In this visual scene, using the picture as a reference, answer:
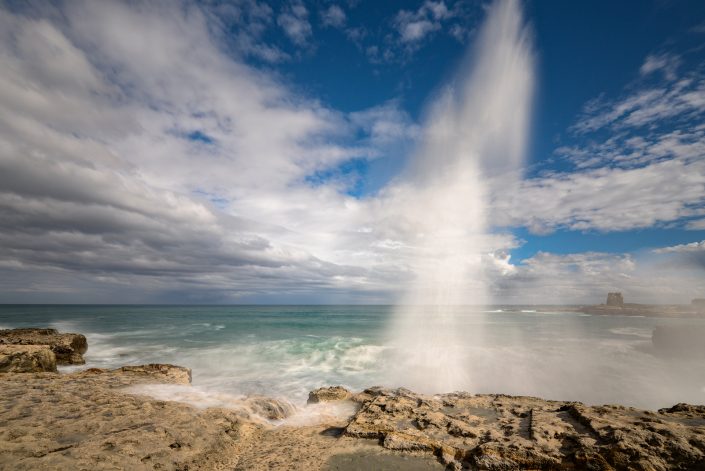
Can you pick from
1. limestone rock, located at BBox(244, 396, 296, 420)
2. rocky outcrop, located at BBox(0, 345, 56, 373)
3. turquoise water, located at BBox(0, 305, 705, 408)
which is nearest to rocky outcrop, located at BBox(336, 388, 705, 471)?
limestone rock, located at BBox(244, 396, 296, 420)

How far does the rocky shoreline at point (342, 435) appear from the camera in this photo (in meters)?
5.62

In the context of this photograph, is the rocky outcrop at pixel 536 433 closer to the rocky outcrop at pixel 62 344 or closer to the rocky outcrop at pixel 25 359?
the rocky outcrop at pixel 25 359

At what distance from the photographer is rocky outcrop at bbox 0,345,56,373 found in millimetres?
12258

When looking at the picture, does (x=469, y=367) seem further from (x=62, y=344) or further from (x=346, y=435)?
(x=62, y=344)

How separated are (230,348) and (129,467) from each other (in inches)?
996

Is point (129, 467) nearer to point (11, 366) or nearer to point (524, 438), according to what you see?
point (524, 438)

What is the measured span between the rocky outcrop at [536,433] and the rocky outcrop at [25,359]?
14.8m

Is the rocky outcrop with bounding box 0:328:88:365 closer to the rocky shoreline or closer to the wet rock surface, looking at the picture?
the wet rock surface

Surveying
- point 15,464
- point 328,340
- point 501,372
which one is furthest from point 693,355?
point 15,464

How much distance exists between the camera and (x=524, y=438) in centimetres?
665

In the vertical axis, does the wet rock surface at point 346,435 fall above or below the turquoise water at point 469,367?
above

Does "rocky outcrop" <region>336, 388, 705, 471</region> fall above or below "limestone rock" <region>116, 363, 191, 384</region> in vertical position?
above

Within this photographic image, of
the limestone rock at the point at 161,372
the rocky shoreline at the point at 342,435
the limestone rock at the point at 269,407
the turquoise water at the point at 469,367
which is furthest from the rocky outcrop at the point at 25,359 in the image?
the limestone rock at the point at 269,407

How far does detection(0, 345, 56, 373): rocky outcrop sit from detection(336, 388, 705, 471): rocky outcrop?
48.4 ft
